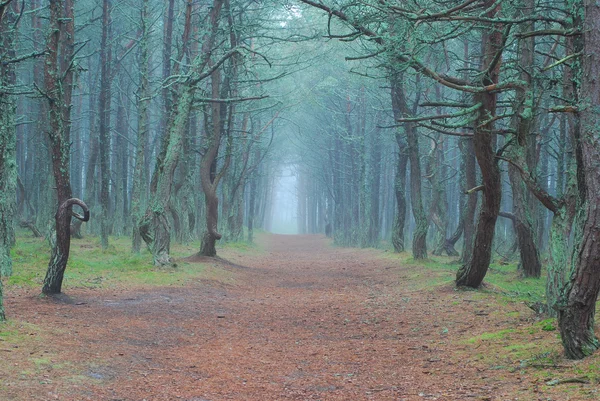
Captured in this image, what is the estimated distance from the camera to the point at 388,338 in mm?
8828

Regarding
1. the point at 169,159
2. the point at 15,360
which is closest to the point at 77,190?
the point at 169,159

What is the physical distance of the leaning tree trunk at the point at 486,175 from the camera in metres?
9.40

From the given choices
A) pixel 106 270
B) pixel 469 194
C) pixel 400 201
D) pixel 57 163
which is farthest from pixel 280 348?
pixel 400 201

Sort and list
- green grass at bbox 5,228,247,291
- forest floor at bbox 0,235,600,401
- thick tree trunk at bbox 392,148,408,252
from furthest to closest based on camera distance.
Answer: thick tree trunk at bbox 392,148,408,252 → green grass at bbox 5,228,247,291 → forest floor at bbox 0,235,600,401

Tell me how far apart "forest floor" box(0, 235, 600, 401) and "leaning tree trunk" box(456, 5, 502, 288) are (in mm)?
499

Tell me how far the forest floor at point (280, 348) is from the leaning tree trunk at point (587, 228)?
0.28 meters

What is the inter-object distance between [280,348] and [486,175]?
4.46 m

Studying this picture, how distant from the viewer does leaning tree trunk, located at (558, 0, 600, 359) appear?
557cm

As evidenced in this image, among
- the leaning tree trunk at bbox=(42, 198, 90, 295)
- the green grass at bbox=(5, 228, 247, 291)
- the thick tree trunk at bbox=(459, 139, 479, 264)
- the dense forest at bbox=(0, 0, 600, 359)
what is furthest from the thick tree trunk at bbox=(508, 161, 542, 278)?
the leaning tree trunk at bbox=(42, 198, 90, 295)

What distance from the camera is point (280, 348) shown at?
8.33 meters

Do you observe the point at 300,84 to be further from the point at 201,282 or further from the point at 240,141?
the point at 201,282

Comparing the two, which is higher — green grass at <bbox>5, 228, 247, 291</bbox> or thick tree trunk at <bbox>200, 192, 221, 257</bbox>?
thick tree trunk at <bbox>200, 192, 221, 257</bbox>

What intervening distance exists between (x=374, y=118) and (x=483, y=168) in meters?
23.7

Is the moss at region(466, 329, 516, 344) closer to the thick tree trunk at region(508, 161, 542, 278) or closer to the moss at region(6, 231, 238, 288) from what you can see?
the thick tree trunk at region(508, 161, 542, 278)
